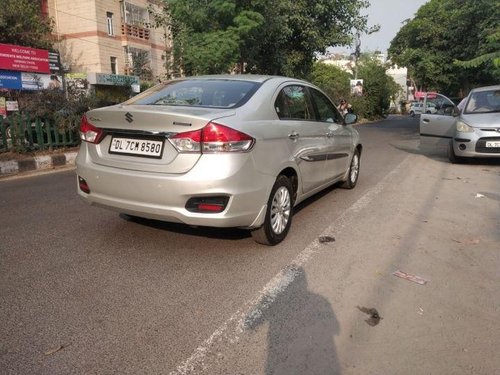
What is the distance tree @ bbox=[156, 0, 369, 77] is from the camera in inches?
603

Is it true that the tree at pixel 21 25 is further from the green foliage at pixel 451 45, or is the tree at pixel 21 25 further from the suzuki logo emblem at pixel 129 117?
the suzuki logo emblem at pixel 129 117

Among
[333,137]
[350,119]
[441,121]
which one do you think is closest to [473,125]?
[441,121]

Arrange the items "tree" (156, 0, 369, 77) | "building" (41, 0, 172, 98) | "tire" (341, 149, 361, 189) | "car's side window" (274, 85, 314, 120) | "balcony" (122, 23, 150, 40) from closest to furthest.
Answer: "car's side window" (274, 85, 314, 120)
"tire" (341, 149, 361, 189)
"tree" (156, 0, 369, 77)
"building" (41, 0, 172, 98)
"balcony" (122, 23, 150, 40)

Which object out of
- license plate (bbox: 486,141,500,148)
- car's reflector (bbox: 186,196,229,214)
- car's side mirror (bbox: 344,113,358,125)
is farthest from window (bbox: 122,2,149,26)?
car's reflector (bbox: 186,196,229,214)

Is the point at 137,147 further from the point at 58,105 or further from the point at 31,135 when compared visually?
the point at 58,105

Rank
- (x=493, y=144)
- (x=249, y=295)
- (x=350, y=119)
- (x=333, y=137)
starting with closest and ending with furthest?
(x=249, y=295), (x=333, y=137), (x=350, y=119), (x=493, y=144)

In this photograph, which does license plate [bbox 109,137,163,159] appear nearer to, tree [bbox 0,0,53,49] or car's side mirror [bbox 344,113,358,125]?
car's side mirror [bbox 344,113,358,125]

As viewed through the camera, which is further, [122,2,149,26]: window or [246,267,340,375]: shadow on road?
[122,2,149,26]: window

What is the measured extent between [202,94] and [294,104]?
3.45 ft

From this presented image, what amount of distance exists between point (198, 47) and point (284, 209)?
12304mm

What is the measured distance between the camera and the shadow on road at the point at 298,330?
2.43 meters

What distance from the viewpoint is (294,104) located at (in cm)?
480

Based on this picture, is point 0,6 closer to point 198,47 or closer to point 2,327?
point 198,47

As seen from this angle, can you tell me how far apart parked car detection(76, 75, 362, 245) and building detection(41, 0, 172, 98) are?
23419 millimetres
